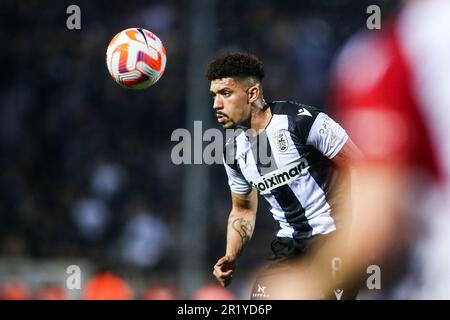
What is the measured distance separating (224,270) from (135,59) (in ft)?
5.57

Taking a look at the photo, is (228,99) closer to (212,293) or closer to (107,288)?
(212,293)

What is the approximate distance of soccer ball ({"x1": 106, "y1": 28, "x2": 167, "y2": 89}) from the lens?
18.4 feet

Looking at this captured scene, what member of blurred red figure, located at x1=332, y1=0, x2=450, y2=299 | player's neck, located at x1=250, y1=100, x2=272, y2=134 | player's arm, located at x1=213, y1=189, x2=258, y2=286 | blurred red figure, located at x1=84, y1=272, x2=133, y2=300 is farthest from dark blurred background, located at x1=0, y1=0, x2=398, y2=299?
blurred red figure, located at x1=332, y1=0, x2=450, y2=299

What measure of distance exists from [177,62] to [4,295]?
3756 mm

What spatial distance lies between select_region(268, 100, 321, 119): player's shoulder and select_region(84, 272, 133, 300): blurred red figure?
450cm

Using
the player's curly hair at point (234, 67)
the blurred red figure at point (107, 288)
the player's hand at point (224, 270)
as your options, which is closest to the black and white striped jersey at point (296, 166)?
the player's curly hair at point (234, 67)

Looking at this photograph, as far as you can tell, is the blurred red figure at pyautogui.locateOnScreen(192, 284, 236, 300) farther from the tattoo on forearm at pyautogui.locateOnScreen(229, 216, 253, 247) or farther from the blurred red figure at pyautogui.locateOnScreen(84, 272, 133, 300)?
the tattoo on forearm at pyautogui.locateOnScreen(229, 216, 253, 247)


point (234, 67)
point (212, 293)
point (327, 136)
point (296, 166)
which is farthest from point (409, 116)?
point (212, 293)

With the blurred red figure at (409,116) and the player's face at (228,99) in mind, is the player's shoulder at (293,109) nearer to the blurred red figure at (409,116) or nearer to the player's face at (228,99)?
the player's face at (228,99)

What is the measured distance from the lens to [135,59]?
5602 mm

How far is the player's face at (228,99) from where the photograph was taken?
5.12 m
